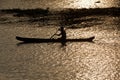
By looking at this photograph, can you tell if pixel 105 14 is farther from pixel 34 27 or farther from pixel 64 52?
pixel 64 52

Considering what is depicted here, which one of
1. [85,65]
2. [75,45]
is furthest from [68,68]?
[75,45]

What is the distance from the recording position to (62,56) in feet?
161

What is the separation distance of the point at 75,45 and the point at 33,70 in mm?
12270

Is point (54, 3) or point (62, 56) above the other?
point (62, 56)

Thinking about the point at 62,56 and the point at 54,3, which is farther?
the point at 54,3

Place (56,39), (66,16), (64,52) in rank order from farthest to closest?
(66,16) < (56,39) < (64,52)

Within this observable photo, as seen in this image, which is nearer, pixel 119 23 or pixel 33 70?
pixel 33 70

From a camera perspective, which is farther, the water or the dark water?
the water

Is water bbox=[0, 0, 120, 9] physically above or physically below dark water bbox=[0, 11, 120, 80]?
below

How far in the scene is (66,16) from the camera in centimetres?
7731

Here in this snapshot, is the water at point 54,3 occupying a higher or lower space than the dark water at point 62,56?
lower

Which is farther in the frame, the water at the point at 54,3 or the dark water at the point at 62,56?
the water at the point at 54,3

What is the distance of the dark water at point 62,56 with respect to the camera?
40.9 metres

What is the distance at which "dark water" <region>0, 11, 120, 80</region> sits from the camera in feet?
134
